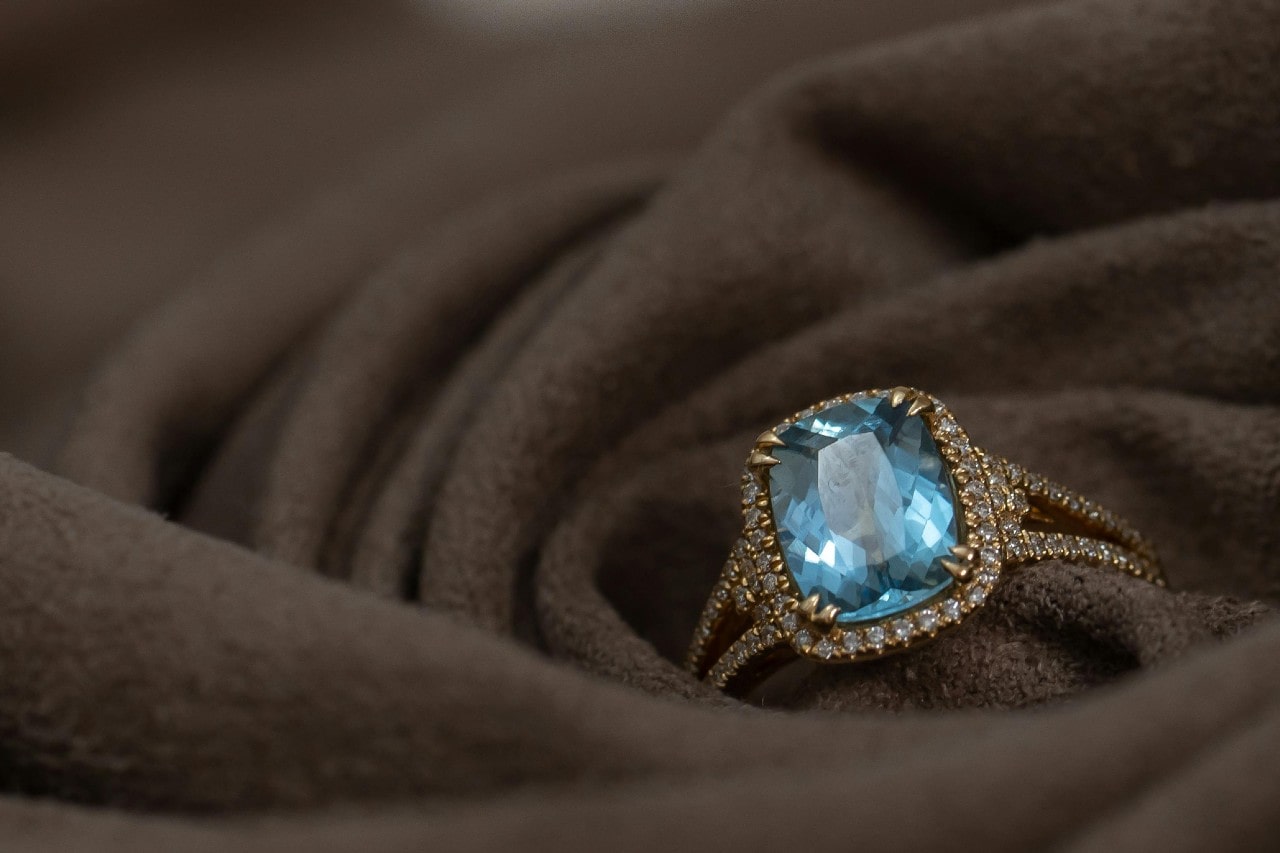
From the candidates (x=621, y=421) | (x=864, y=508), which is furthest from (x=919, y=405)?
(x=621, y=421)

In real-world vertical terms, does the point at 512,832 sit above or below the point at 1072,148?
below

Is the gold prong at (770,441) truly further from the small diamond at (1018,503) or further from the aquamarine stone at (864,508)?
the small diamond at (1018,503)

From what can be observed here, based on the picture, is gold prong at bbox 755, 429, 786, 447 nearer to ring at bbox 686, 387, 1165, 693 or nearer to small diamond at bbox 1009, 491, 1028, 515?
ring at bbox 686, 387, 1165, 693

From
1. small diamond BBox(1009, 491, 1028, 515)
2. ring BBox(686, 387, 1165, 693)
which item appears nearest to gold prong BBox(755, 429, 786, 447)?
ring BBox(686, 387, 1165, 693)

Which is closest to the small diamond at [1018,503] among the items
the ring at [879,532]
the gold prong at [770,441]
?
the ring at [879,532]

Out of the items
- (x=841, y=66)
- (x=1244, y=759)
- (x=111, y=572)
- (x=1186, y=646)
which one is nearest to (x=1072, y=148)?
(x=841, y=66)

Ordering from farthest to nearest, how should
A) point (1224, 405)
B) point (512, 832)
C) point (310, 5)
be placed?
1. point (310, 5)
2. point (1224, 405)
3. point (512, 832)

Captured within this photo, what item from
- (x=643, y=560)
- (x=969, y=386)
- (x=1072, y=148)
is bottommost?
(x=643, y=560)

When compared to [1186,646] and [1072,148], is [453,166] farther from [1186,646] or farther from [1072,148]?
[1186,646]
